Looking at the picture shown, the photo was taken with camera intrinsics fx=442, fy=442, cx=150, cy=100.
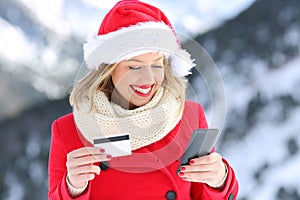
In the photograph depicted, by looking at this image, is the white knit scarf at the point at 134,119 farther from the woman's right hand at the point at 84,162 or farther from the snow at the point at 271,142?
the snow at the point at 271,142

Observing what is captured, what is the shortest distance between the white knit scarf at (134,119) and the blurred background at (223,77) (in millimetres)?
596

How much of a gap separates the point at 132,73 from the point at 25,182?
0.84m

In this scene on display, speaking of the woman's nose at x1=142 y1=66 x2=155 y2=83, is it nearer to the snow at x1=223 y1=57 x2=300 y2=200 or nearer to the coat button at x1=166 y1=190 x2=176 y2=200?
the coat button at x1=166 y1=190 x2=176 y2=200

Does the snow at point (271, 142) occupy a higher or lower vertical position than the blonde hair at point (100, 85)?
lower

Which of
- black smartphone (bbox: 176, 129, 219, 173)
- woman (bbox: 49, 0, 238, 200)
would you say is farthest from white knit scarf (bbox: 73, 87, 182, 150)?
black smartphone (bbox: 176, 129, 219, 173)

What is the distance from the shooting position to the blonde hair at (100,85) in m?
0.77

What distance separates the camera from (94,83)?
0.78 m

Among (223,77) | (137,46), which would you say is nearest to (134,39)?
(137,46)

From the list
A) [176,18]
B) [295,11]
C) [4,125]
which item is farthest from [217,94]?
[4,125]

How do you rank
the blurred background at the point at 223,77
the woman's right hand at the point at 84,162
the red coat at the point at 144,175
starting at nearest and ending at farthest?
1. the woman's right hand at the point at 84,162
2. the red coat at the point at 144,175
3. the blurred background at the point at 223,77

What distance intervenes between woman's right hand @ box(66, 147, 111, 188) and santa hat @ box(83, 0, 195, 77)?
0.53ft

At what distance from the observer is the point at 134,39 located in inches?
27.6

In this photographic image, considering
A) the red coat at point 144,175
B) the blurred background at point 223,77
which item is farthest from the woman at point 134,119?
the blurred background at point 223,77

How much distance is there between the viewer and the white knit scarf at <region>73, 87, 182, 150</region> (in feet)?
2.54
